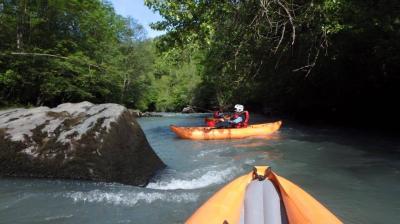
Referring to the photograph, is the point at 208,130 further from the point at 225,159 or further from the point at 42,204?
the point at 42,204

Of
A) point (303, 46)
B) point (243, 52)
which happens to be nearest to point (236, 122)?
point (303, 46)

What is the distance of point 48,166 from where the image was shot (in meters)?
7.17

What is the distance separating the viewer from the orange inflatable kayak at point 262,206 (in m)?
3.68

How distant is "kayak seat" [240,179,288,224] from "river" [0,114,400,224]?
168 centimetres

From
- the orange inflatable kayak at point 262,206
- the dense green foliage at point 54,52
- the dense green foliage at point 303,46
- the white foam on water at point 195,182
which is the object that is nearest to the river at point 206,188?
the white foam on water at point 195,182

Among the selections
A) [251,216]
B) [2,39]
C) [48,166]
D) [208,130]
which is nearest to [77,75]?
[2,39]

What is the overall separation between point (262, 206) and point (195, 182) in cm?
386

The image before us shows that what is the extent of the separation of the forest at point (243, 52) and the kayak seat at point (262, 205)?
171cm

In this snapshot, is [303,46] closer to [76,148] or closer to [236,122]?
[236,122]

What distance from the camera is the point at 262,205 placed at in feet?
12.6

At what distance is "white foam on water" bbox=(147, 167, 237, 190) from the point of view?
7262 mm

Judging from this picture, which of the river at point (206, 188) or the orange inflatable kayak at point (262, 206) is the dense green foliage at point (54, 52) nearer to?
the river at point (206, 188)

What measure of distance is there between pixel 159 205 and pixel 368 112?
14.2 m

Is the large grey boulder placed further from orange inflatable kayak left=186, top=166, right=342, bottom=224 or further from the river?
orange inflatable kayak left=186, top=166, right=342, bottom=224
